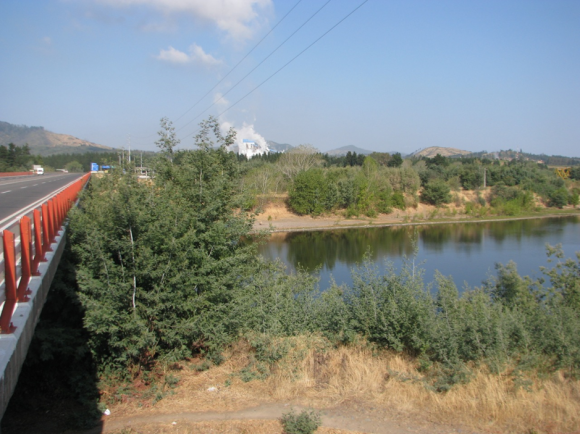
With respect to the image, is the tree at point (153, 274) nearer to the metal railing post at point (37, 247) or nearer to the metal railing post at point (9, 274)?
the metal railing post at point (37, 247)

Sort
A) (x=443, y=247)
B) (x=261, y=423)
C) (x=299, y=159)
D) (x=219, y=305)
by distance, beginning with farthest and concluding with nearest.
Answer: (x=299, y=159), (x=443, y=247), (x=219, y=305), (x=261, y=423)

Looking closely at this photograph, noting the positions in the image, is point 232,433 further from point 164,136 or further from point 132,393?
point 164,136

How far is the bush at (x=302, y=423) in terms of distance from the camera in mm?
4902

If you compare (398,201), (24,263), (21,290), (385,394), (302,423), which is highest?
(24,263)

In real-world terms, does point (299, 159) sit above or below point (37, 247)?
above

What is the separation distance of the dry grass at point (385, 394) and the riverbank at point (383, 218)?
36647 mm

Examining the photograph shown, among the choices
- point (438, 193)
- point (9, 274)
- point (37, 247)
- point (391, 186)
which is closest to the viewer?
point (9, 274)

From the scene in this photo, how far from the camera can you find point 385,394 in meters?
6.05

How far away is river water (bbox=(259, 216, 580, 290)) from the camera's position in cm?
2641

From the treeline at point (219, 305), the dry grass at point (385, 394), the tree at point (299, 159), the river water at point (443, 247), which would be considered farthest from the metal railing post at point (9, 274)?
the tree at point (299, 159)

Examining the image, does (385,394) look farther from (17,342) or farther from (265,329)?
(17,342)

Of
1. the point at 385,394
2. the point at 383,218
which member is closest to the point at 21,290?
the point at 385,394

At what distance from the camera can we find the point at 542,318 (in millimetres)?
7199

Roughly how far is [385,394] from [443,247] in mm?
31066
